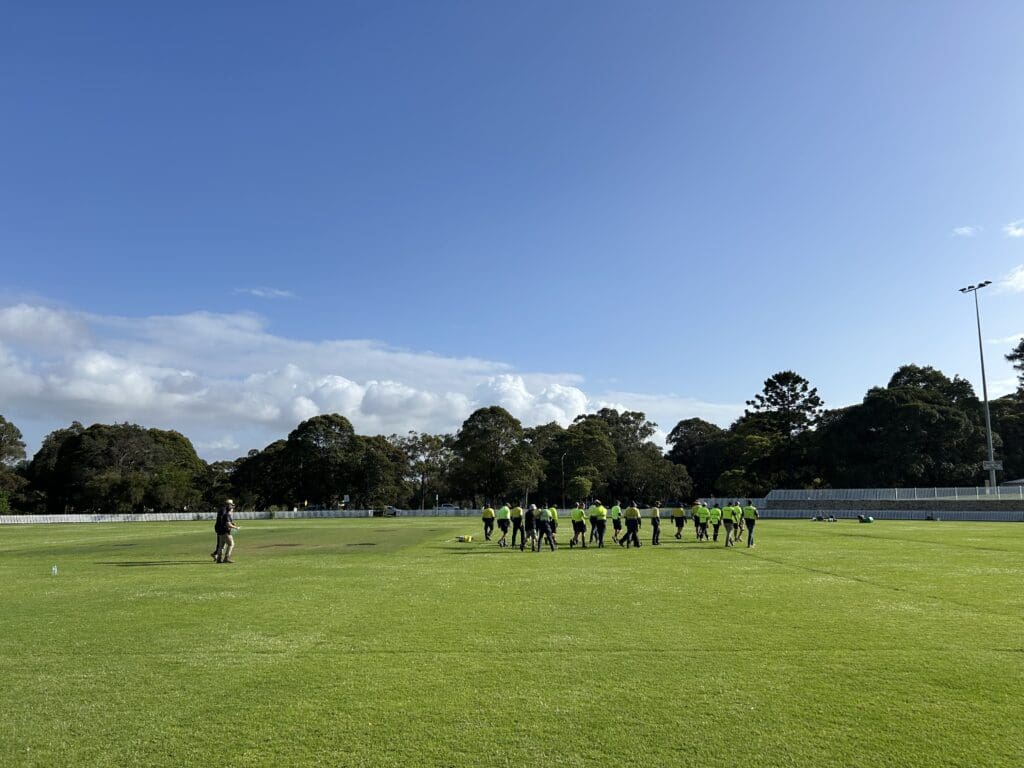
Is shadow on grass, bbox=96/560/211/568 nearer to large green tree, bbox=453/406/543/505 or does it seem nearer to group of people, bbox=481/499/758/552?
group of people, bbox=481/499/758/552

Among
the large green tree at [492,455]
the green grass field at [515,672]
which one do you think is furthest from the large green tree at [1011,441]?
the green grass field at [515,672]

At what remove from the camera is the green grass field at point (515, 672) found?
5.31m

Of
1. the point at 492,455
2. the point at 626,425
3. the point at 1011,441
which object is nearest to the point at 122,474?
the point at 492,455

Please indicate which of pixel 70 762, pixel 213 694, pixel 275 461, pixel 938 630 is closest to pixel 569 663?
pixel 213 694

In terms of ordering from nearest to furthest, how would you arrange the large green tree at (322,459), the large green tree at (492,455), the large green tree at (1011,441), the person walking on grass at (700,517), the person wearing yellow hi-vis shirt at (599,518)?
1. the person wearing yellow hi-vis shirt at (599,518)
2. the person walking on grass at (700,517)
3. the large green tree at (1011,441)
4. the large green tree at (492,455)
5. the large green tree at (322,459)

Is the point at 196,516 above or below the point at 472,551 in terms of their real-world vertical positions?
below

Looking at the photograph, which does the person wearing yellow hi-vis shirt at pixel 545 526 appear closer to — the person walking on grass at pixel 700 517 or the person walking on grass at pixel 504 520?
the person walking on grass at pixel 504 520

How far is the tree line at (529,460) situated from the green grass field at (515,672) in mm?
65890

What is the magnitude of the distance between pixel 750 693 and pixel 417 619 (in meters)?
5.32

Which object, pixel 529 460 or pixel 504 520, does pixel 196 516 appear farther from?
pixel 504 520

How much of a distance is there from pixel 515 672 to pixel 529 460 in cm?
7904

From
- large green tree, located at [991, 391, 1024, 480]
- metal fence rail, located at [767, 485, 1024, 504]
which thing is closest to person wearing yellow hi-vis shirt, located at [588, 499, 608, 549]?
metal fence rail, located at [767, 485, 1024, 504]

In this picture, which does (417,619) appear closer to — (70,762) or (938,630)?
(70,762)

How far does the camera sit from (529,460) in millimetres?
86062
